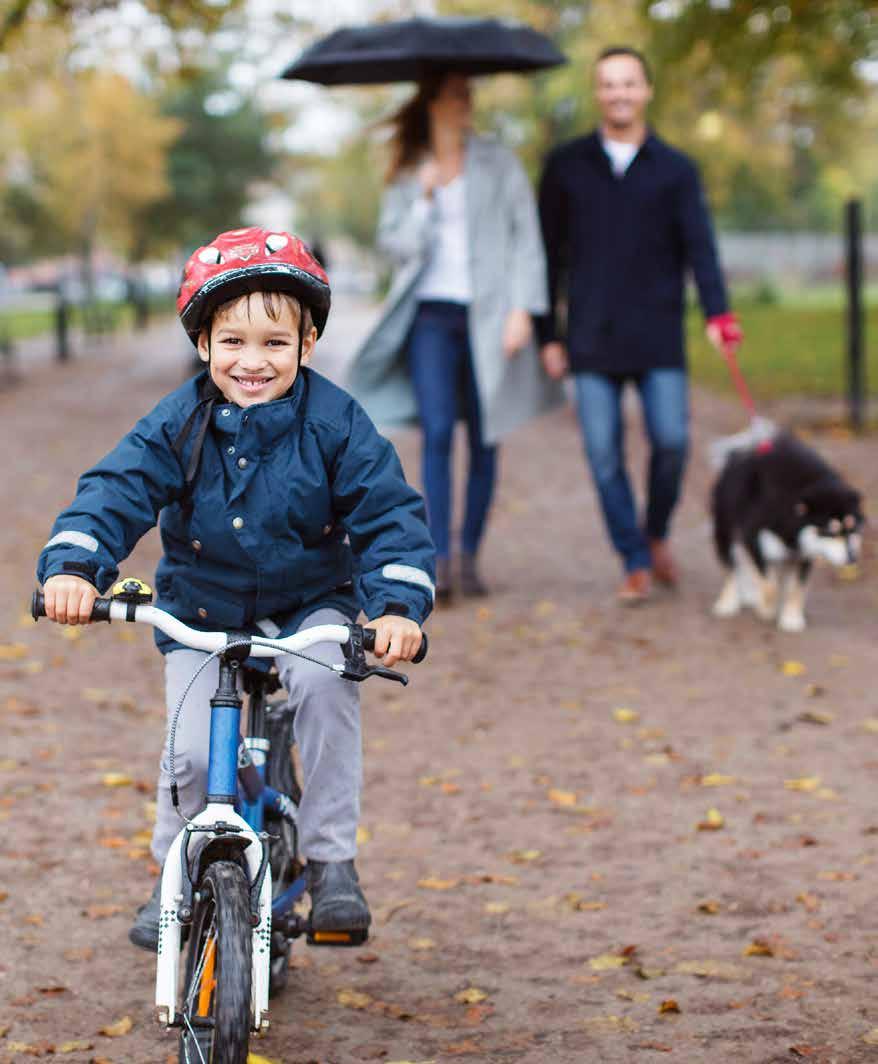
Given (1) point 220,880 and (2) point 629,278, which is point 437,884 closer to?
(1) point 220,880

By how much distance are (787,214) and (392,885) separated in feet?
243

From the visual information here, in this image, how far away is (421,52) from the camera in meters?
8.12

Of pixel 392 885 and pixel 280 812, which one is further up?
pixel 280 812

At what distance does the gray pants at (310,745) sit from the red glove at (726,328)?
5045 mm

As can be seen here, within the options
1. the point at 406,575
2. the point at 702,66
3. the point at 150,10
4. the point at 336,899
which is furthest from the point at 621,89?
the point at 702,66

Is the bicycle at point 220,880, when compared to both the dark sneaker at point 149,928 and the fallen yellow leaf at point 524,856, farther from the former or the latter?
the fallen yellow leaf at point 524,856

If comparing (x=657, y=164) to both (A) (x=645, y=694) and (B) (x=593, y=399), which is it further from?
(A) (x=645, y=694)

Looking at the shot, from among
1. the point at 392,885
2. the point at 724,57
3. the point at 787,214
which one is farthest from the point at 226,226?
the point at 392,885

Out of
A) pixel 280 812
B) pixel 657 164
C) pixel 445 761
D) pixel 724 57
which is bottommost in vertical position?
pixel 445 761

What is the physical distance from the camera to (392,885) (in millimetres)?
4965

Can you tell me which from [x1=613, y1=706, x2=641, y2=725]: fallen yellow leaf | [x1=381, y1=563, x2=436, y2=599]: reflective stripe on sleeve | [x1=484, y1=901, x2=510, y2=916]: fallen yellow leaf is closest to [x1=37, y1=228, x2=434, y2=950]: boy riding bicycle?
[x1=381, y1=563, x2=436, y2=599]: reflective stripe on sleeve

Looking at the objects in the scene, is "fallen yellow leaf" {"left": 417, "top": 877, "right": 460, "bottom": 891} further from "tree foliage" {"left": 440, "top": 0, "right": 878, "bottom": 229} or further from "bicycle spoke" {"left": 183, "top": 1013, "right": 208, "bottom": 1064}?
"tree foliage" {"left": 440, "top": 0, "right": 878, "bottom": 229}

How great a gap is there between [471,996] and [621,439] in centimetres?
469

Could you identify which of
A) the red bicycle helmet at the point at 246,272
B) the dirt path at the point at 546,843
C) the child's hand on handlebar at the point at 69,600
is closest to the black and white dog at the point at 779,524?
the dirt path at the point at 546,843
